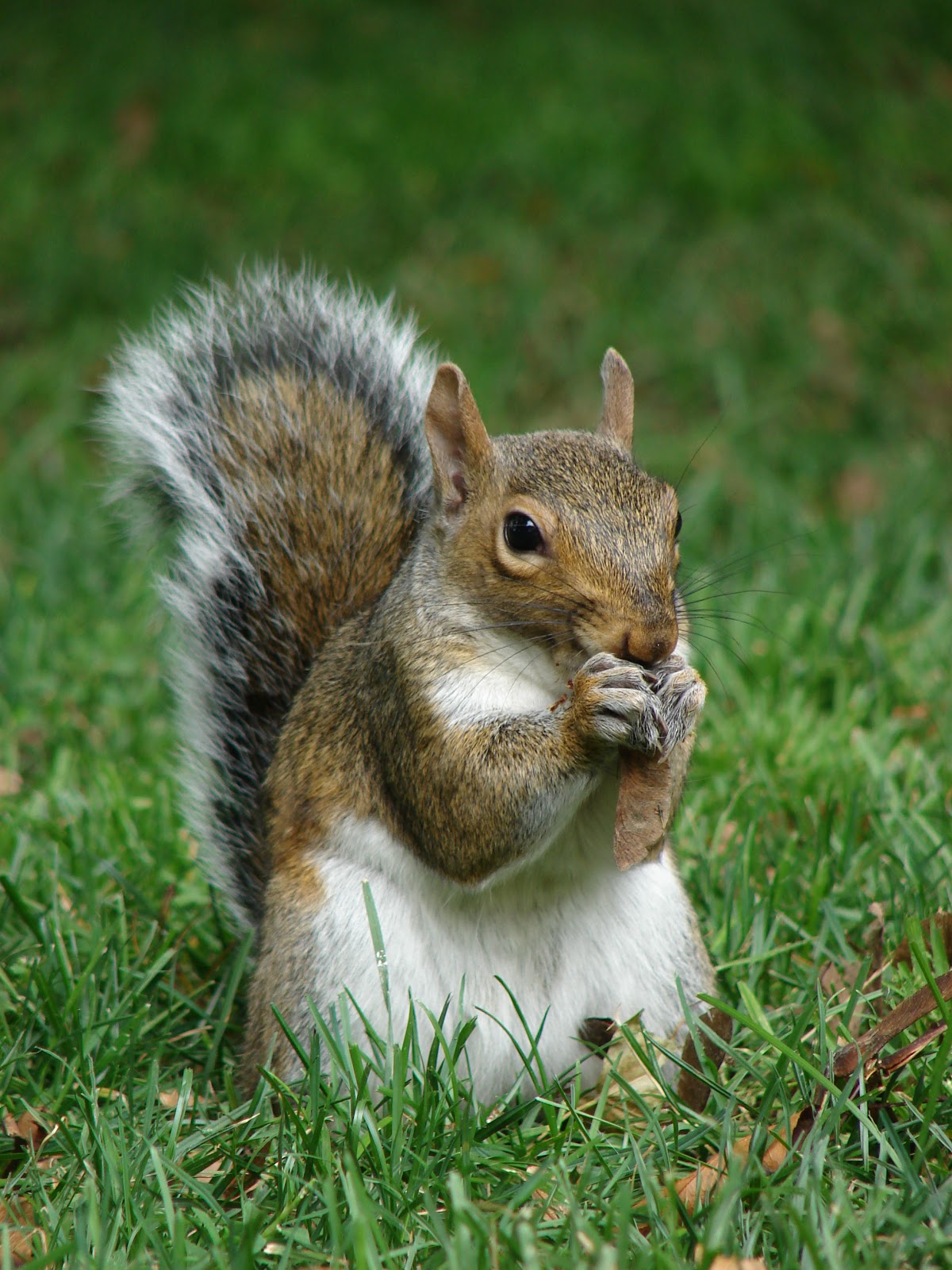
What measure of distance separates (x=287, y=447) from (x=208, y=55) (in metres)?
4.27

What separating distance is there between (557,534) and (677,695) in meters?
0.25

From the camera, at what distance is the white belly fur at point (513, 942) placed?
1821 millimetres

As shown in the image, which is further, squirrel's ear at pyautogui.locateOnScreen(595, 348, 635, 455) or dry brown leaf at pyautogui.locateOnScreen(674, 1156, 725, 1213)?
squirrel's ear at pyautogui.locateOnScreen(595, 348, 635, 455)

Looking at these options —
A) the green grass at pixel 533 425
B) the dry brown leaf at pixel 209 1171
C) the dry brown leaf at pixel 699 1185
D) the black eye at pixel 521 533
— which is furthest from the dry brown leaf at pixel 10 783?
the dry brown leaf at pixel 699 1185

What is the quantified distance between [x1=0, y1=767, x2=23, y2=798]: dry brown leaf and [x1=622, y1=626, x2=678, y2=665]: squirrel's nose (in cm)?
149

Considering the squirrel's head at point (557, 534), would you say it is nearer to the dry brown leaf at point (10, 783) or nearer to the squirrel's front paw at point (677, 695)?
the squirrel's front paw at point (677, 695)

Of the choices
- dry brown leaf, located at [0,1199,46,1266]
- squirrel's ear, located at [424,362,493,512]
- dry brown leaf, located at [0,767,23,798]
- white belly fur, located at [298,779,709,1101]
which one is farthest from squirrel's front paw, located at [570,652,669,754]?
dry brown leaf, located at [0,767,23,798]

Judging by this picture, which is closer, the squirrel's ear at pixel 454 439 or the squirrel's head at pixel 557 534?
the squirrel's head at pixel 557 534

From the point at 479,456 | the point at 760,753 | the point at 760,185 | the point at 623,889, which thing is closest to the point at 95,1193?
the point at 623,889

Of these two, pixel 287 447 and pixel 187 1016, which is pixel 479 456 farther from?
pixel 187 1016

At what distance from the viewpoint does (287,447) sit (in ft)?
7.36

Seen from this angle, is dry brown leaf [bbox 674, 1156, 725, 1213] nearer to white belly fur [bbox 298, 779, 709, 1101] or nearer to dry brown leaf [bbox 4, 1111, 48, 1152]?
white belly fur [bbox 298, 779, 709, 1101]

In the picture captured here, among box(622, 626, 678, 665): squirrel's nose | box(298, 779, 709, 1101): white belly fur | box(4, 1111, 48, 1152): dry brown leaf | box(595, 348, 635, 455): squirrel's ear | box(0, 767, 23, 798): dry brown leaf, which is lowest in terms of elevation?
box(4, 1111, 48, 1152): dry brown leaf

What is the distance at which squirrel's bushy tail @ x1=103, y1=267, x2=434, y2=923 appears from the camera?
2174 millimetres
